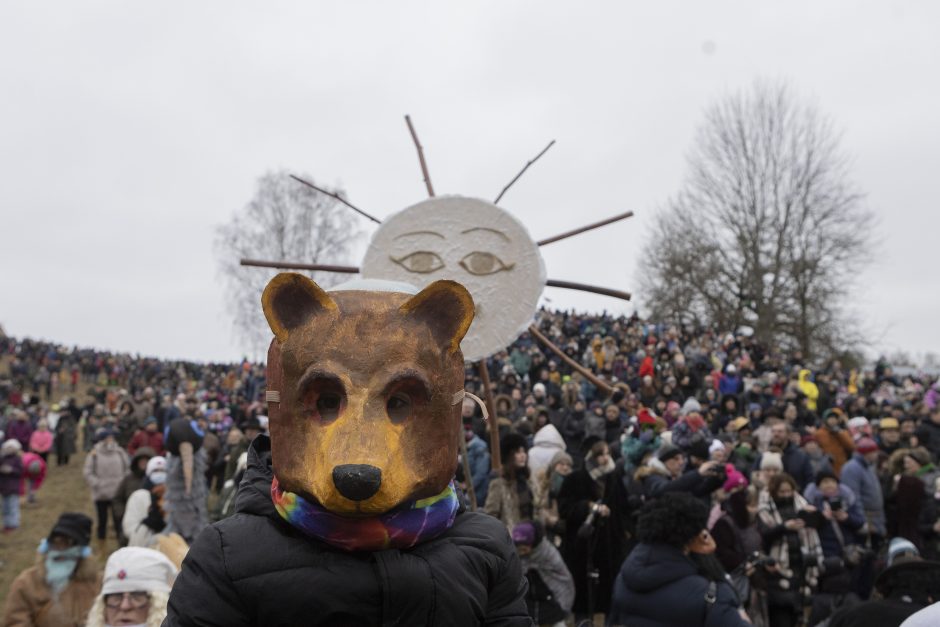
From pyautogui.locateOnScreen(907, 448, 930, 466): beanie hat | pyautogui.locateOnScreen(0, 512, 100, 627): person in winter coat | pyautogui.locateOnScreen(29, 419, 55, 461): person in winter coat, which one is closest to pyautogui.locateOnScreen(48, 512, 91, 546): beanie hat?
pyautogui.locateOnScreen(0, 512, 100, 627): person in winter coat

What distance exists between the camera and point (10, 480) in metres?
10.2

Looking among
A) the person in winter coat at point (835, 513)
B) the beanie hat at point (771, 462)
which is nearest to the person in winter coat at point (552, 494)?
the beanie hat at point (771, 462)

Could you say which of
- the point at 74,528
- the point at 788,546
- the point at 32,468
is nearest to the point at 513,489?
the point at 788,546

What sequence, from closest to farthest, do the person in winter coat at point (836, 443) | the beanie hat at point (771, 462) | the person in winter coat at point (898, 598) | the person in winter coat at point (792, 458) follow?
the person in winter coat at point (898, 598) < the beanie hat at point (771, 462) < the person in winter coat at point (792, 458) < the person in winter coat at point (836, 443)

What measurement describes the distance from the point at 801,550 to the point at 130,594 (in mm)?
4503

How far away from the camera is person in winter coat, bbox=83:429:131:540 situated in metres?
9.26

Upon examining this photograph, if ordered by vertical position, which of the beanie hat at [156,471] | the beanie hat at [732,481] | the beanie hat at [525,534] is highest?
the beanie hat at [732,481]

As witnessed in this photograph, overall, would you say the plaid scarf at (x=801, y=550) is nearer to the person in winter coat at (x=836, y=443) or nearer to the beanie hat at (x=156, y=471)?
the person in winter coat at (x=836, y=443)

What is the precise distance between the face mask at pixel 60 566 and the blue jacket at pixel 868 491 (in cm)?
603

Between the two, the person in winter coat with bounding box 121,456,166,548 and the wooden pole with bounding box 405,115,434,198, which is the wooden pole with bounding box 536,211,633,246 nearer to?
the wooden pole with bounding box 405,115,434,198

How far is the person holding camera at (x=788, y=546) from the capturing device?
591 cm

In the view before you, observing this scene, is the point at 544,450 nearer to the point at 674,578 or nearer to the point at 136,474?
the point at 674,578

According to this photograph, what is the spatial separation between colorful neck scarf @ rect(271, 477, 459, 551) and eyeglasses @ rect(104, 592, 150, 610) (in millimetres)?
2006

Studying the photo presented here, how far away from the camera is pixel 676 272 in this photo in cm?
2970
